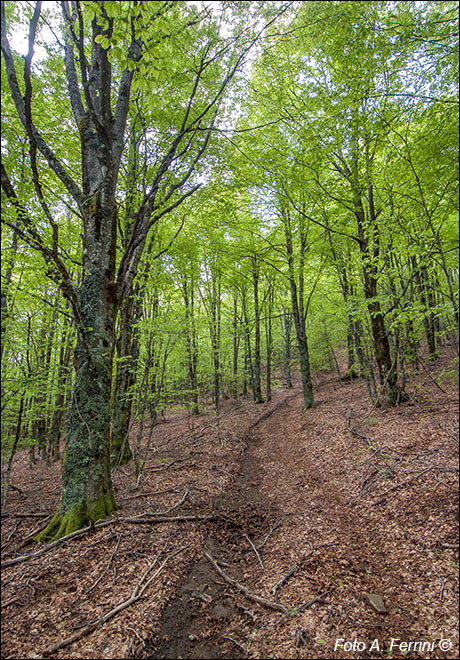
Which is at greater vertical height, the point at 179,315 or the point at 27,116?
the point at 27,116

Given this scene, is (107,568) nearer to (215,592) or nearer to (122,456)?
(215,592)

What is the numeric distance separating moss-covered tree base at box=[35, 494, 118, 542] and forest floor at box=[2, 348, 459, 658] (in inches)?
6.8

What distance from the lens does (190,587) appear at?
3.13 metres

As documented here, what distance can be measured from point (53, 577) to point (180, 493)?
2556 mm

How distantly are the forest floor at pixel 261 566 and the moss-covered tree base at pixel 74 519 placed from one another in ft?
0.57

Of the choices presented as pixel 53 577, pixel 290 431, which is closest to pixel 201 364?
pixel 290 431

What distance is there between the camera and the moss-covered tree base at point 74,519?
12.4ft

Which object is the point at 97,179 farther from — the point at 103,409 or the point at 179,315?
the point at 179,315

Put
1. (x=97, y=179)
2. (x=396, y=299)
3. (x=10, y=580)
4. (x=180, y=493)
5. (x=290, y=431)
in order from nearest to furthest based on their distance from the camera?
(x=10, y=580)
(x=97, y=179)
(x=180, y=493)
(x=396, y=299)
(x=290, y=431)

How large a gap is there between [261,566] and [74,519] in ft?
8.48

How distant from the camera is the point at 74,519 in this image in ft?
12.7

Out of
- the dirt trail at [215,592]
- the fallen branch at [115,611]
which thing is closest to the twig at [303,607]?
the dirt trail at [215,592]

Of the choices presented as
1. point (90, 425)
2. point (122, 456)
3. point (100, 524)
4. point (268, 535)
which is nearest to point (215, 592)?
point (268, 535)

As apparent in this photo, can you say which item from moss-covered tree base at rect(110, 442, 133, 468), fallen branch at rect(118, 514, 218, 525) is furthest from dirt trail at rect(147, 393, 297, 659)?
moss-covered tree base at rect(110, 442, 133, 468)
